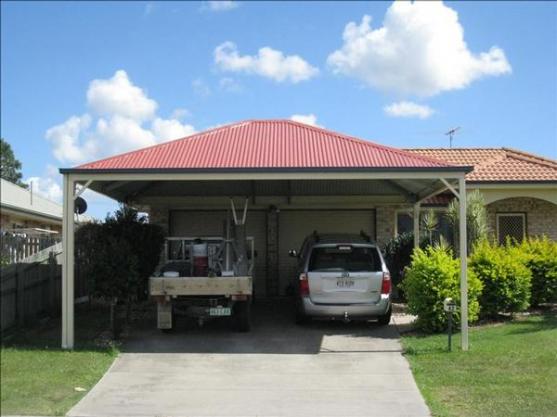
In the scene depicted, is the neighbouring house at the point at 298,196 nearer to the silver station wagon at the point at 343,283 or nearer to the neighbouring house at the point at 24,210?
the silver station wagon at the point at 343,283

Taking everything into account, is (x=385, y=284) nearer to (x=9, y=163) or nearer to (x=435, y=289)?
(x=435, y=289)

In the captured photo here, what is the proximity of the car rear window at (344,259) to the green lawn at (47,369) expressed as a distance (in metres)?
3.93

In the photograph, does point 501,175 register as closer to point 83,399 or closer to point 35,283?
point 35,283

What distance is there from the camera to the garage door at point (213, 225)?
18703 millimetres

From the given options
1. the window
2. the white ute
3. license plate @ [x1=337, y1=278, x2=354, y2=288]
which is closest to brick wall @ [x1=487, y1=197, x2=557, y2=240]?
the window

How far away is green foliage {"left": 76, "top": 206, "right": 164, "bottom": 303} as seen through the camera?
1176 centimetres

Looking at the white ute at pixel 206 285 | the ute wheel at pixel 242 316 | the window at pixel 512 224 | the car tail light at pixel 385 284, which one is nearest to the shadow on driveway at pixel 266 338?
the ute wheel at pixel 242 316

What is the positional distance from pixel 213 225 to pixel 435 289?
817cm

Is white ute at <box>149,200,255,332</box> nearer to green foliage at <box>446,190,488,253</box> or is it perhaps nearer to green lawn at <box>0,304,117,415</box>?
Answer: green lawn at <box>0,304,117,415</box>

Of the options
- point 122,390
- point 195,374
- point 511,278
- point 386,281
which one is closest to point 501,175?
point 511,278

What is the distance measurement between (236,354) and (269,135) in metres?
4.49

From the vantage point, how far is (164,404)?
26.8ft

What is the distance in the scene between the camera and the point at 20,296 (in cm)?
1240

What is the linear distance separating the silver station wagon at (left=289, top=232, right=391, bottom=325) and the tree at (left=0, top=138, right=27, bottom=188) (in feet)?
202
